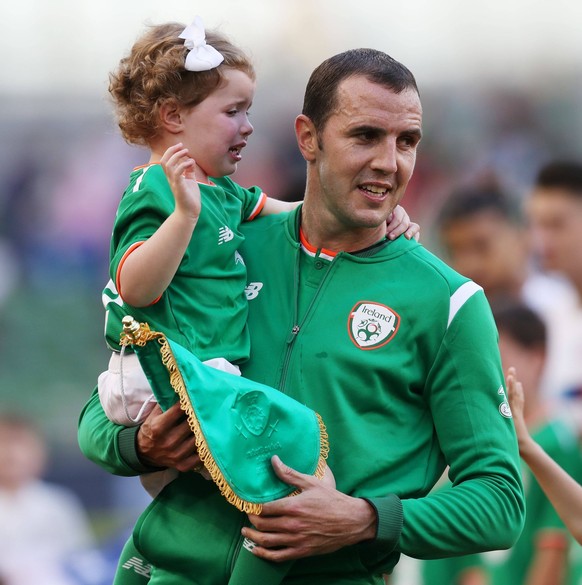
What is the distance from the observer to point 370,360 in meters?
2.38

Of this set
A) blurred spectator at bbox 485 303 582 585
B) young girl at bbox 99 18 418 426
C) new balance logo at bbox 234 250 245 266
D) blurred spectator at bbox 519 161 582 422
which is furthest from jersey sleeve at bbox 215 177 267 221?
blurred spectator at bbox 519 161 582 422

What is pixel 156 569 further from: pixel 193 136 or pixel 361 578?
pixel 193 136

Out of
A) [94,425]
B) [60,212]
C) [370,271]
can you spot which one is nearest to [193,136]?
[370,271]

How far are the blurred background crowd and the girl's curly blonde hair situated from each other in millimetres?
4101

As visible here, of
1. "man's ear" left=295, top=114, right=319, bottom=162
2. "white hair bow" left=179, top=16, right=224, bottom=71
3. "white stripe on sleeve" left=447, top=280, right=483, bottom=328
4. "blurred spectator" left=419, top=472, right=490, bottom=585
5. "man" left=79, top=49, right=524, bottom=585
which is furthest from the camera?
"blurred spectator" left=419, top=472, right=490, bottom=585

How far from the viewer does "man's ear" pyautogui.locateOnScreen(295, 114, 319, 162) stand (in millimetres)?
2605

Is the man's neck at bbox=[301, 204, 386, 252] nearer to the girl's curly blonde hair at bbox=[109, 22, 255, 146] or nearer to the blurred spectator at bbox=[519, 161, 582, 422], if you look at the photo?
the girl's curly blonde hair at bbox=[109, 22, 255, 146]

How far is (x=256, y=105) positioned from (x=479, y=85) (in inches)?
65.6

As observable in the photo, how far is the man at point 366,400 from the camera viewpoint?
2.27m

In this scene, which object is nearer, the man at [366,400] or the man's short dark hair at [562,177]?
the man at [366,400]

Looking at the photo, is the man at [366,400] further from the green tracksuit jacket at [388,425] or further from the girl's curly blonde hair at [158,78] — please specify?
the girl's curly blonde hair at [158,78]

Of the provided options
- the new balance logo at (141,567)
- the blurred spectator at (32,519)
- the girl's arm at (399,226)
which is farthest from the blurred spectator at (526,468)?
the new balance logo at (141,567)

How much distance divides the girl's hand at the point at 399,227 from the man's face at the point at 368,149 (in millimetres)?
68

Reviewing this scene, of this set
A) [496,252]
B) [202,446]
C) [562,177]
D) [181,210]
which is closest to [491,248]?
[496,252]
